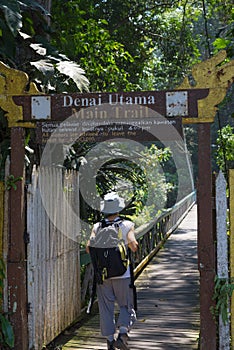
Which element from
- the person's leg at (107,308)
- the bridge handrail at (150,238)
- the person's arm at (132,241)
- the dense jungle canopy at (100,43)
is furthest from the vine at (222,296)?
the bridge handrail at (150,238)

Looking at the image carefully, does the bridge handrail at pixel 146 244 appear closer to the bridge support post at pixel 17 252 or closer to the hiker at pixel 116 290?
the hiker at pixel 116 290

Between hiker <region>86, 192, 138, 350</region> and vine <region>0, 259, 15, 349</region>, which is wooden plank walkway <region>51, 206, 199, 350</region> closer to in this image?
hiker <region>86, 192, 138, 350</region>

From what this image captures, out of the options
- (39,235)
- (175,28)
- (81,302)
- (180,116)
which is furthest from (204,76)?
(175,28)

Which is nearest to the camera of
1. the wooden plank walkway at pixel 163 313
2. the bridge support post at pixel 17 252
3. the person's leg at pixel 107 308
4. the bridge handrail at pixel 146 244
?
the bridge support post at pixel 17 252

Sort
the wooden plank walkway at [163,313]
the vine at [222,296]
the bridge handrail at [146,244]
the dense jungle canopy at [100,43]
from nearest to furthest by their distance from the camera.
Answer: the vine at [222,296] < the wooden plank walkway at [163,313] < the dense jungle canopy at [100,43] < the bridge handrail at [146,244]

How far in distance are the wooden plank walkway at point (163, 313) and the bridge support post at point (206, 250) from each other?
91cm

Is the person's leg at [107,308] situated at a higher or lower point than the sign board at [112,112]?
lower

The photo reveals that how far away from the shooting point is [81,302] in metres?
7.52

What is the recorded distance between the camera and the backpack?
17.2 ft

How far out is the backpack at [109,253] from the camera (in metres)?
5.23

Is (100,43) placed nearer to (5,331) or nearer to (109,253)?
(109,253)

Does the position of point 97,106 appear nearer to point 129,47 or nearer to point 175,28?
point 129,47

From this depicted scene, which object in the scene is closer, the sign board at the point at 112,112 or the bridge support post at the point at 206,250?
the bridge support post at the point at 206,250

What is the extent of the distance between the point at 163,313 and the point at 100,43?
16.9 feet
